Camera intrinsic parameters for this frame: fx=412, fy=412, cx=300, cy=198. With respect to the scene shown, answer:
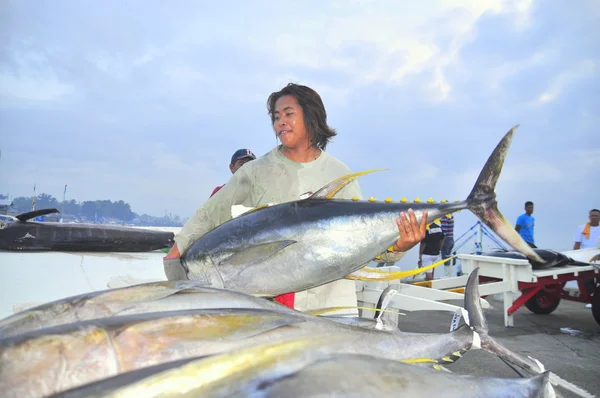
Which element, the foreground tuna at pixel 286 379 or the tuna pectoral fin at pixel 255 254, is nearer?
the foreground tuna at pixel 286 379

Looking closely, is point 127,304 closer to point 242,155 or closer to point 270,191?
point 270,191

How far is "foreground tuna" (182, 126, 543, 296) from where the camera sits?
1.55 m

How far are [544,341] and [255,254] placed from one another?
4.88 metres

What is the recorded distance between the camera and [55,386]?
2.25ft

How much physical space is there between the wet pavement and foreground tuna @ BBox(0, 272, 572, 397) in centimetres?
274

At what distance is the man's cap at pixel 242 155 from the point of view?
4.02 metres

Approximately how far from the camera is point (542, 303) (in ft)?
22.4

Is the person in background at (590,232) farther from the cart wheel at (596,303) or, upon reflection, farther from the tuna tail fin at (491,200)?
the tuna tail fin at (491,200)

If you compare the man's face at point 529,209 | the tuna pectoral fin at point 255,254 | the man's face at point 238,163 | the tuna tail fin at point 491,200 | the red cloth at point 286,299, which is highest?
the man's face at point 238,163

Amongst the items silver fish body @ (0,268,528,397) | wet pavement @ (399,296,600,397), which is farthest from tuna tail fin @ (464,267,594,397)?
wet pavement @ (399,296,600,397)

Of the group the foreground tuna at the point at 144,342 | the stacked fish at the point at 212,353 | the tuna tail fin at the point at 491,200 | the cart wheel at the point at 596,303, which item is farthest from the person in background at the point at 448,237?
the foreground tuna at the point at 144,342

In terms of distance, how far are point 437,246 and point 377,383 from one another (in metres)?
8.16

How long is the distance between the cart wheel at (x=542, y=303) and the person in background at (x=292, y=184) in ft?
20.3

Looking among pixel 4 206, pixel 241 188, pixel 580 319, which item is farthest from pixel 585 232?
pixel 4 206
